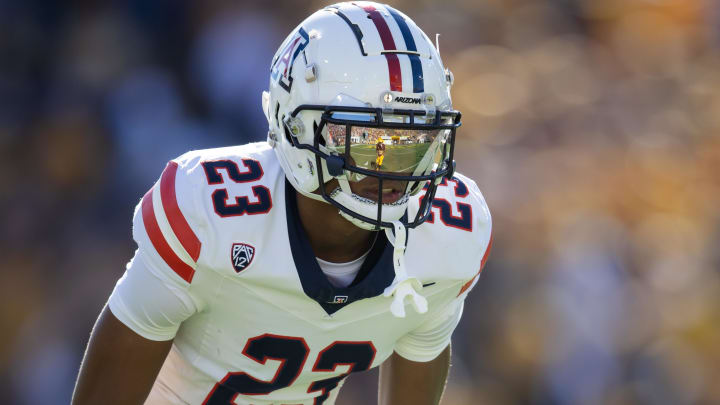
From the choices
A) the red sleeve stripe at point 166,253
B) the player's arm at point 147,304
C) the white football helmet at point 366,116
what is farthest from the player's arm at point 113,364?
the white football helmet at point 366,116

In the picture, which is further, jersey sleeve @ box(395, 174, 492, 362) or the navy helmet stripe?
jersey sleeve @ box(395, 174, 492, 362)

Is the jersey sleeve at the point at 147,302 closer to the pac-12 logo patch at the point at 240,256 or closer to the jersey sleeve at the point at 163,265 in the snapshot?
the jersey sleeve at the point at 163,265

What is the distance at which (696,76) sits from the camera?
13.3ft

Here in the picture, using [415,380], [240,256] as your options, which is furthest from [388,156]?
[415,380]

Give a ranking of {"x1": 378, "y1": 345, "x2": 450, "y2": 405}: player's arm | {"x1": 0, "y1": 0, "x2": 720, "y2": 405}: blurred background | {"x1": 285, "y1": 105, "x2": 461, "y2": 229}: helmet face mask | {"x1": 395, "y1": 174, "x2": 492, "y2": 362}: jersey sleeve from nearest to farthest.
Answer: {"x1": 285, "y1": 105, "x2": 461, "y2": 229}: helmet face mask, {"x1": 395, "y1": 174, "x2": 492, "y2": 362}: jersey sleeve, {"x1": 378, "y1": 345, "x2": 450, "y2": 405}: player's arm, {"x1": 0, "y1": 0, "x2": 720, "y2": 405}: blurred background

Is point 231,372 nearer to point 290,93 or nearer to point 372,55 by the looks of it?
point 290,93

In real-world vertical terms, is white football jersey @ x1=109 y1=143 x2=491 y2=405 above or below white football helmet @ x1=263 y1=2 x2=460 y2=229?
below

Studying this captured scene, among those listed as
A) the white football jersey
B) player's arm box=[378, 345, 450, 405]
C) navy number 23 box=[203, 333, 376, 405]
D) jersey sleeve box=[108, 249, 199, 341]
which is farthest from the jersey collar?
player's arm box=[378, 345, 450, 405]

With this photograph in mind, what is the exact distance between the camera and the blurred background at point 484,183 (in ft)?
10.9

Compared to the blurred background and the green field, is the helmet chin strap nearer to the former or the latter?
the green field

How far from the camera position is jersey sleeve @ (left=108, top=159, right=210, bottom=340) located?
144 centimetres

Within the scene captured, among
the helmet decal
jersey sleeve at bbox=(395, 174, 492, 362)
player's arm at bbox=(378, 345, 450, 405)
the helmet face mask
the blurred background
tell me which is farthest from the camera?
the blurred background

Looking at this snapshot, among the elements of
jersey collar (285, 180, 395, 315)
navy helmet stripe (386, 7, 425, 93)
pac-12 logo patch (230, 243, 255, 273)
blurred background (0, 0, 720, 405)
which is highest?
navy helmet stripe (386, 7, 425, 93)

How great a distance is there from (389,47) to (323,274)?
43cm
